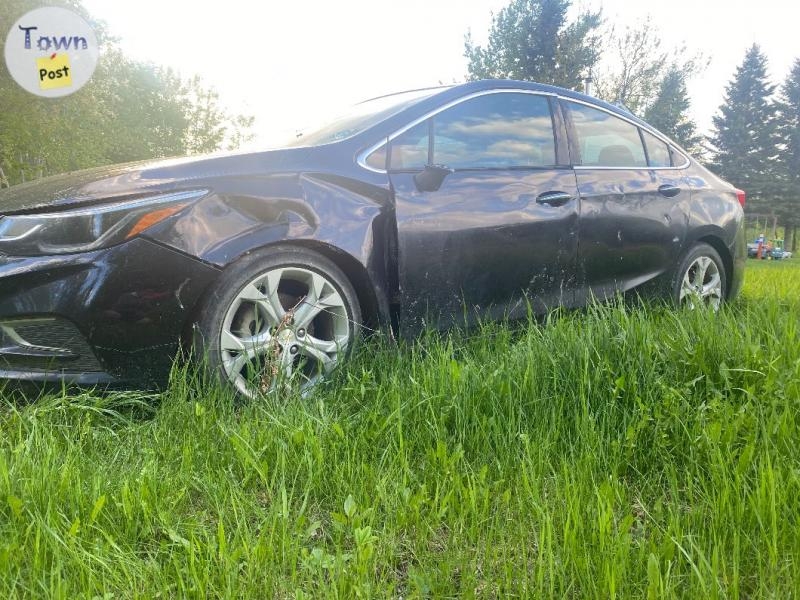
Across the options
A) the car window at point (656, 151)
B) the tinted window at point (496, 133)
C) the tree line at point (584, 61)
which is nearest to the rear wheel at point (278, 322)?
the tinted window at point (496, 133)

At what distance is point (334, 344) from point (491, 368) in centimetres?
71

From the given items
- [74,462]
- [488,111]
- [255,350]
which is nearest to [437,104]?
[488,111]

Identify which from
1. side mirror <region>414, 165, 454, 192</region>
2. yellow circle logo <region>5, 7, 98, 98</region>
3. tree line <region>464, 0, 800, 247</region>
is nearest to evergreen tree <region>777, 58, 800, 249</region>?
tree line <region>464, 0, 800, 247</region>

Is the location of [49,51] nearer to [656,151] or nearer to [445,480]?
[656,151]

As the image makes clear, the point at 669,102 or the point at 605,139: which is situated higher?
the point at 669,102

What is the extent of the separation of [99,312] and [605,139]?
123 inches

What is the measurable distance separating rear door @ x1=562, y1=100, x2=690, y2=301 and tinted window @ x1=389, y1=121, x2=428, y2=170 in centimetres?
102

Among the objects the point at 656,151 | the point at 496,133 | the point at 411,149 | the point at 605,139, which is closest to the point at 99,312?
the point at 411,149

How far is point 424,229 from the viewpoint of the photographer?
9.89 ft

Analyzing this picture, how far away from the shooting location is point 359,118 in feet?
11.2

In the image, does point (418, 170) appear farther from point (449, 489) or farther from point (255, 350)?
point (449, 489)

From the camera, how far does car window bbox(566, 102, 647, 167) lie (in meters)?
3.88

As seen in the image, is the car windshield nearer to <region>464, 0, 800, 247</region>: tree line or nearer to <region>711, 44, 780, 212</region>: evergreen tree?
<region>464, 0, 800, 247</region>: tree line

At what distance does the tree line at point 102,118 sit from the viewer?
1756cm
